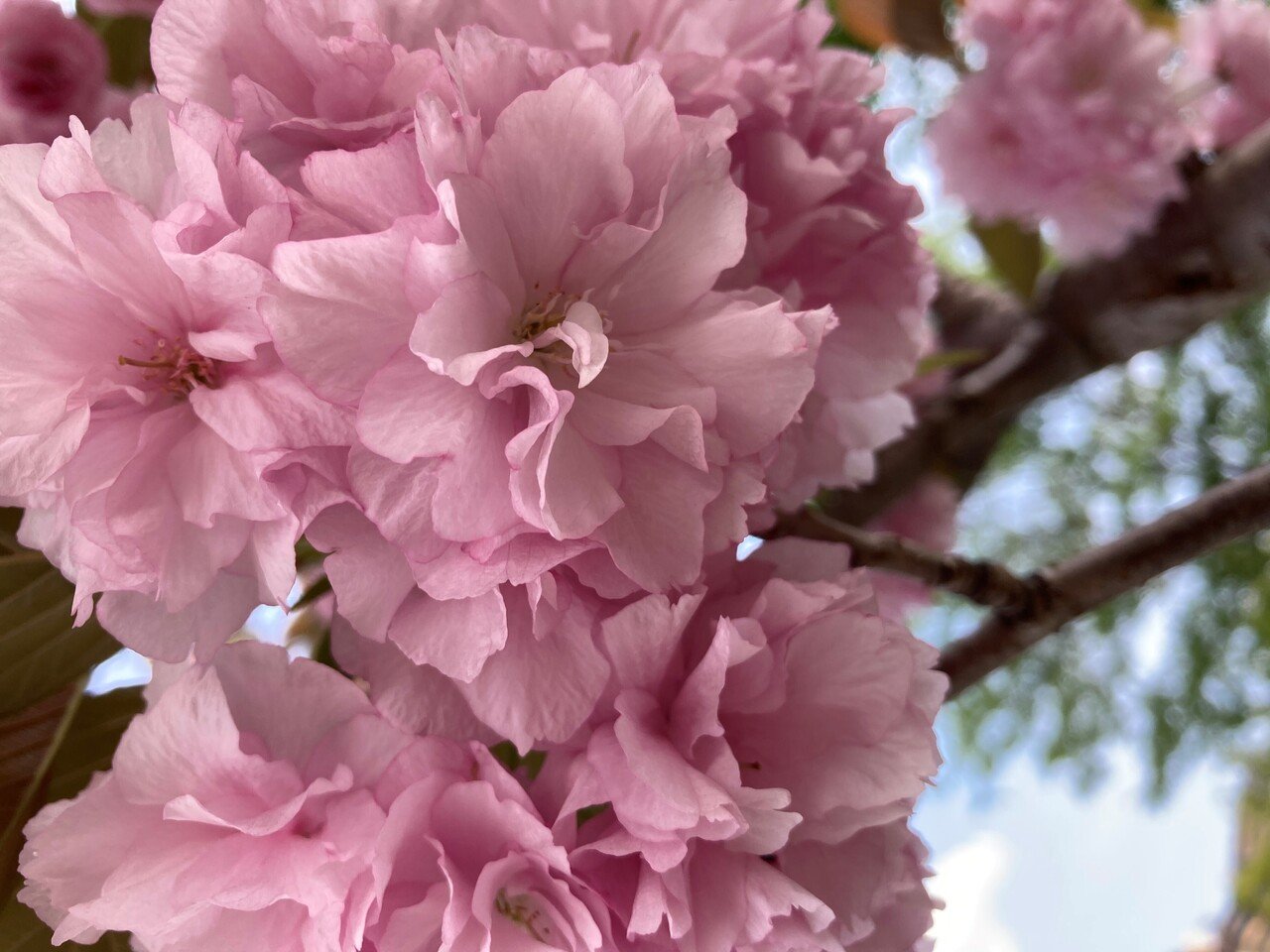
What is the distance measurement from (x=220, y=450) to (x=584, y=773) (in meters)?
0.11

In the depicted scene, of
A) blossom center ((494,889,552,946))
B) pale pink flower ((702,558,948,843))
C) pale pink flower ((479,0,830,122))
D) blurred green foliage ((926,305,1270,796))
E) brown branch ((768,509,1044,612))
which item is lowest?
blurred green foliage ((926,305,1270,796))

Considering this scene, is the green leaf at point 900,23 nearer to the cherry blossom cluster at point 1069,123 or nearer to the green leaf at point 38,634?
the cherry blossom cluster at point 1069,123

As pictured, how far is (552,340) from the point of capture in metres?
0.26

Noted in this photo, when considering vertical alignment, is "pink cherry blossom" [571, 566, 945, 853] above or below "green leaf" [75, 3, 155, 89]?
below

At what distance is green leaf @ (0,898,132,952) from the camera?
1.00 ft

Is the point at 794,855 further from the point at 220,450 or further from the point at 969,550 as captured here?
the point at 969,550

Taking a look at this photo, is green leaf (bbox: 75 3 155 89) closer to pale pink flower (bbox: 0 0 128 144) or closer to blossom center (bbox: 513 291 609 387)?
pale pink flower (bbox: 0 0 128 144)

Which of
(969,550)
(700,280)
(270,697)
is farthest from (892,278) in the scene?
(969,550)

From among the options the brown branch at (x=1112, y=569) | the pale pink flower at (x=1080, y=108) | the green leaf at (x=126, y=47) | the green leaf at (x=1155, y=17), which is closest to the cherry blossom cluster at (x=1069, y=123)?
the pale pink flower at (x=1080, y=108)

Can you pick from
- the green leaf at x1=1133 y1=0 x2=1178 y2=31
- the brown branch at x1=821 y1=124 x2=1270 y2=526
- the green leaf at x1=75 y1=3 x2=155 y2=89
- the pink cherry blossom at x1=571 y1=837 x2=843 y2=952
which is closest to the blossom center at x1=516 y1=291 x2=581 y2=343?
the pink cherry blossom at x1=571 y1=837 x2=843 y2=952

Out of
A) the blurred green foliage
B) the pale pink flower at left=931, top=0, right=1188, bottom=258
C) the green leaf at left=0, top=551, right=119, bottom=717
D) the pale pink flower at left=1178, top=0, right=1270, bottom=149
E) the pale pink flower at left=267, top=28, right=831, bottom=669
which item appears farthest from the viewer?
the blurred green foliage

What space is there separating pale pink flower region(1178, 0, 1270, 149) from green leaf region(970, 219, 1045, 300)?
6.3 inches

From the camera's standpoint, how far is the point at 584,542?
0.78 ft

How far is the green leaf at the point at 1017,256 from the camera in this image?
989 millimetres
